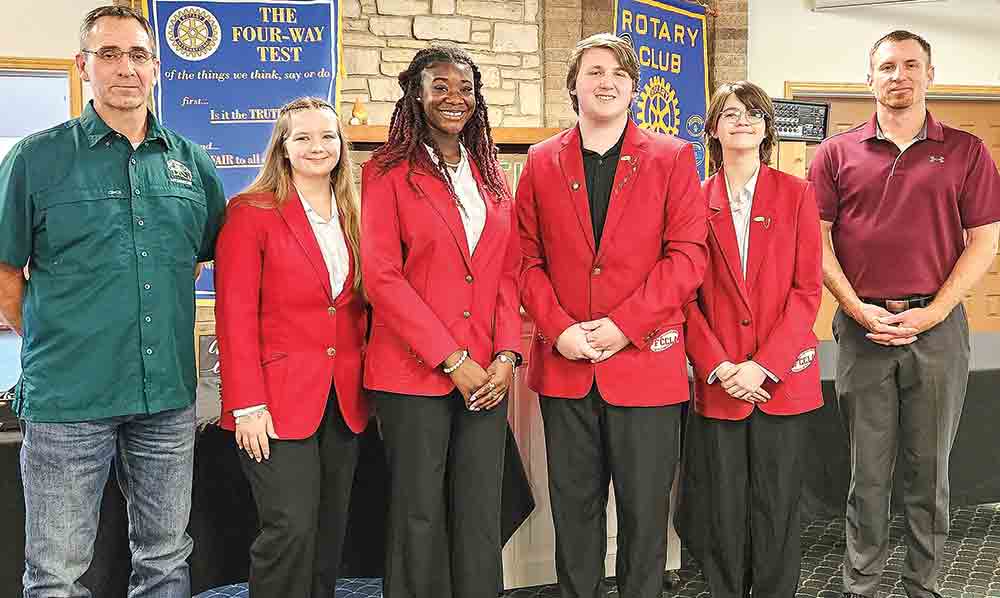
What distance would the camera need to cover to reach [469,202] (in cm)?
225

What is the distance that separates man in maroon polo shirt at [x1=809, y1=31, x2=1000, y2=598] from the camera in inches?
105

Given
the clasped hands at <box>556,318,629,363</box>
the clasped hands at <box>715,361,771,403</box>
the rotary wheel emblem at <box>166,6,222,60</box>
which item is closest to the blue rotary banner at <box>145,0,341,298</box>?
the rotary wheel emblem at <box>166,6,222,60</box>

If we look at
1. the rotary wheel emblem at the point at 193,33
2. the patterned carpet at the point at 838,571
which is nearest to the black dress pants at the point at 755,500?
the patterned carpet at the point at 838,571

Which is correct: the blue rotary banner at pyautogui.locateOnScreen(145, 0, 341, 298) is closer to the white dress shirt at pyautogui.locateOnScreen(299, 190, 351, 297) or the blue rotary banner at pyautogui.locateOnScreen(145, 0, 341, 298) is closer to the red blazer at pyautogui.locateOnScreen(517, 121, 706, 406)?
the white dress shirt at pyautogui.locateOnScreen(299, 190, 351, 297)

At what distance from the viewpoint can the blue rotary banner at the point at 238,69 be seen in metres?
5.17

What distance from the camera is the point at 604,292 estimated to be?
227 cm

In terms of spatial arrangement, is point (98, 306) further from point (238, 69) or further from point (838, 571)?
point (238, 69)

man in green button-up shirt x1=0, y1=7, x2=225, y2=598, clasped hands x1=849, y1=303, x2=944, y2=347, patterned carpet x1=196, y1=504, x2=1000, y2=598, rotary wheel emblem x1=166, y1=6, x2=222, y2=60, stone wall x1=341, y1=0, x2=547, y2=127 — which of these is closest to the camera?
man in green button-up shirt x1=0, y1=7, x2=225, y2=598

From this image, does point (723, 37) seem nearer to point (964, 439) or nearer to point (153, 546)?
point (964, 439)

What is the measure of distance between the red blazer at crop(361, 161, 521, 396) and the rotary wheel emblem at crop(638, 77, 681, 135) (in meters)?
3.91

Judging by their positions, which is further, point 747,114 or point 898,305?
point 898,305

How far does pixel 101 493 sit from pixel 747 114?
180 centimetres

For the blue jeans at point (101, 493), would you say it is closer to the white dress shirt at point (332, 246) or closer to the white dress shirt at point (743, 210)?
the white dress shirt at point (332, 246)

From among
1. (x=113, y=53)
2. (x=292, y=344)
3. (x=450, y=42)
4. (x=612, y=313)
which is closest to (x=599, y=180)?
(x=612, y=313)
